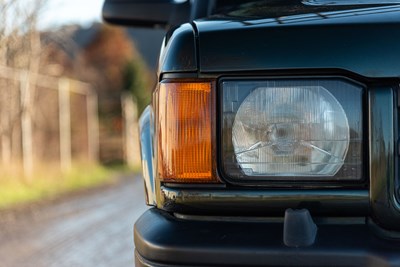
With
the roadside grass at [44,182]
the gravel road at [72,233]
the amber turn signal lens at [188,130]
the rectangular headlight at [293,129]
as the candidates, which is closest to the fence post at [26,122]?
the roadside grass at [44,182]

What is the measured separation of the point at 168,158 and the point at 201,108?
0.17m

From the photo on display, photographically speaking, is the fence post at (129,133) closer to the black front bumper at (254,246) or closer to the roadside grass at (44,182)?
the roadside grass at (44,182)

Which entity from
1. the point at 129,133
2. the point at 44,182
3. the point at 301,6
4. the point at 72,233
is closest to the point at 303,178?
the point at 301,6

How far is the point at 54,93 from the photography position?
48.7ft

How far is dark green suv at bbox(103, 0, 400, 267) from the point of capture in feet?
5.49

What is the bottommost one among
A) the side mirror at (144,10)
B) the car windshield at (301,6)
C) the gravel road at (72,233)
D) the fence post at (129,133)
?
the gravel road at (72,233)

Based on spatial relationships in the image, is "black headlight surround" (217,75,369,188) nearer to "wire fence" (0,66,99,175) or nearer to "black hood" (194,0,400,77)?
"black hood" (194,0,400,77)

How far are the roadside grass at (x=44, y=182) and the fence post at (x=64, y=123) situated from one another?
0.29 metres

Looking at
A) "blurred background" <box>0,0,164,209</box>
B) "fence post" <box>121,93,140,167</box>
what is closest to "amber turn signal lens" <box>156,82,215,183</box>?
"blurred background" <box>0,0,164,209</box>

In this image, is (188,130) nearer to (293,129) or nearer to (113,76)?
(293,129)

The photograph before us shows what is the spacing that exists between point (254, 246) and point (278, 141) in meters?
0.30

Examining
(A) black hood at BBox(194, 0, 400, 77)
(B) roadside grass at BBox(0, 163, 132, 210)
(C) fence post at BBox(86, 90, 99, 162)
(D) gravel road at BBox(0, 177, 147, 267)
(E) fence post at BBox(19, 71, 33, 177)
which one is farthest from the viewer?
(C) fence post at BBox(86, 90, 99, 162)

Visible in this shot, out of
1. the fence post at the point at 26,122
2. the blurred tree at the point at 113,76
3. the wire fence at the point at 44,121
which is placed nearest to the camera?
the wire fence at the point at 44,121

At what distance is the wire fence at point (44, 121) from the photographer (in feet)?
39.0
